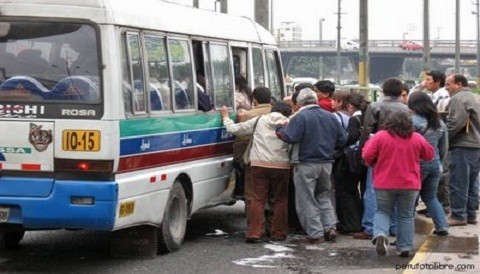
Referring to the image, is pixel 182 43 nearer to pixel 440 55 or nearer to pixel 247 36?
pixel 247 36

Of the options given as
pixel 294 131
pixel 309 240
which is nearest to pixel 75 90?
pixel 294 131

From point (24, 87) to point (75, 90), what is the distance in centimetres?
49

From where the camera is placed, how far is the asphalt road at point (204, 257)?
8.86 metres

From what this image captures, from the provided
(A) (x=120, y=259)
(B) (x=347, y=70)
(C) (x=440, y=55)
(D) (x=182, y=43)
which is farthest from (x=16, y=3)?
(B) (x=347, y=70)

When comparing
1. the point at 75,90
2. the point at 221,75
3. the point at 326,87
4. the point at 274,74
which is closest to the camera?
the point at 75,90

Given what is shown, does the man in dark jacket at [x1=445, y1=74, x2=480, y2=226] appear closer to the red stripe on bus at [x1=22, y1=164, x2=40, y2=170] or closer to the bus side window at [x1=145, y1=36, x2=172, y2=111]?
the bus side window at [x1=145, y1=36, x2=172, y2=111]

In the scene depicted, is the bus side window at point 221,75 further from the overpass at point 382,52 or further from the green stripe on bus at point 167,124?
the overpass at point 382,52

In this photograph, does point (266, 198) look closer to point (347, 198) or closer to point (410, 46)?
point (347, 198)

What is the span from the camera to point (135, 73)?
856cm

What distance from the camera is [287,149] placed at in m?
10.3

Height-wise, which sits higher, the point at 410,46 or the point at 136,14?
the point at 410,46

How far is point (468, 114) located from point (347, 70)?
147 meters

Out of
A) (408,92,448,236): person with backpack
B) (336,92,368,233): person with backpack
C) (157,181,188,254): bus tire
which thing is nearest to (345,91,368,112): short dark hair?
(336,92,368,233): person with backpack

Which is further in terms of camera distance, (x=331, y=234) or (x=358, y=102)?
(x=358, y=102)
